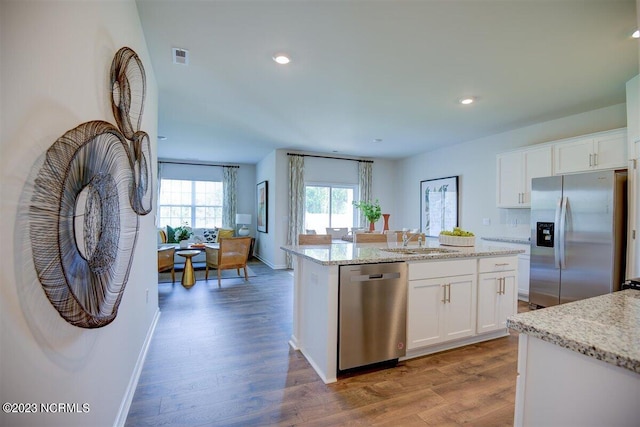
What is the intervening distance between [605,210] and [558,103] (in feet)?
4.64

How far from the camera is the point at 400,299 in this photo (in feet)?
8.12

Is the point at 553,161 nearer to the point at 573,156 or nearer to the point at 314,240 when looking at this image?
the point at 573,156

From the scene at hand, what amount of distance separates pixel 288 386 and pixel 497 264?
7.38 ft

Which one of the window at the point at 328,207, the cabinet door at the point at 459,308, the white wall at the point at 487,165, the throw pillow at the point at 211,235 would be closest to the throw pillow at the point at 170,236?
the throw pillow at the point at 211,235

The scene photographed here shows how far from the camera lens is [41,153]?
915 mm

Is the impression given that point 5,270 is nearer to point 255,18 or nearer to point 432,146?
point 255,18

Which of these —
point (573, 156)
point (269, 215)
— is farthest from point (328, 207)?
point (573, 156)

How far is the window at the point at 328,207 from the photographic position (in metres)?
7.11

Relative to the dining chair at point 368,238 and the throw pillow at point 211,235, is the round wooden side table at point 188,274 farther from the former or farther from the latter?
the dining chair at point 368,238

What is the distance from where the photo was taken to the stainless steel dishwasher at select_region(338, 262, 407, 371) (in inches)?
90.4

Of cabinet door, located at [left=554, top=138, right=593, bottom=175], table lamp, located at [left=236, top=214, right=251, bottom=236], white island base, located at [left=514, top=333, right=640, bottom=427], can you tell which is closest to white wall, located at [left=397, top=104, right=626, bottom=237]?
cabinet door, located at [left=554, top=138, right=593, bottom=175]

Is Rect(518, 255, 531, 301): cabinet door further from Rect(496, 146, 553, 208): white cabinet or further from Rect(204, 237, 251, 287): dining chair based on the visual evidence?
Rect(204, 237, 251, 287): dining chair

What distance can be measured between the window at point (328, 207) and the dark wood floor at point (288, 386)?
3.99 metres

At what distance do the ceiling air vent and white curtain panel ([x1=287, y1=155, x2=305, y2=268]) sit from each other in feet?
13.1
